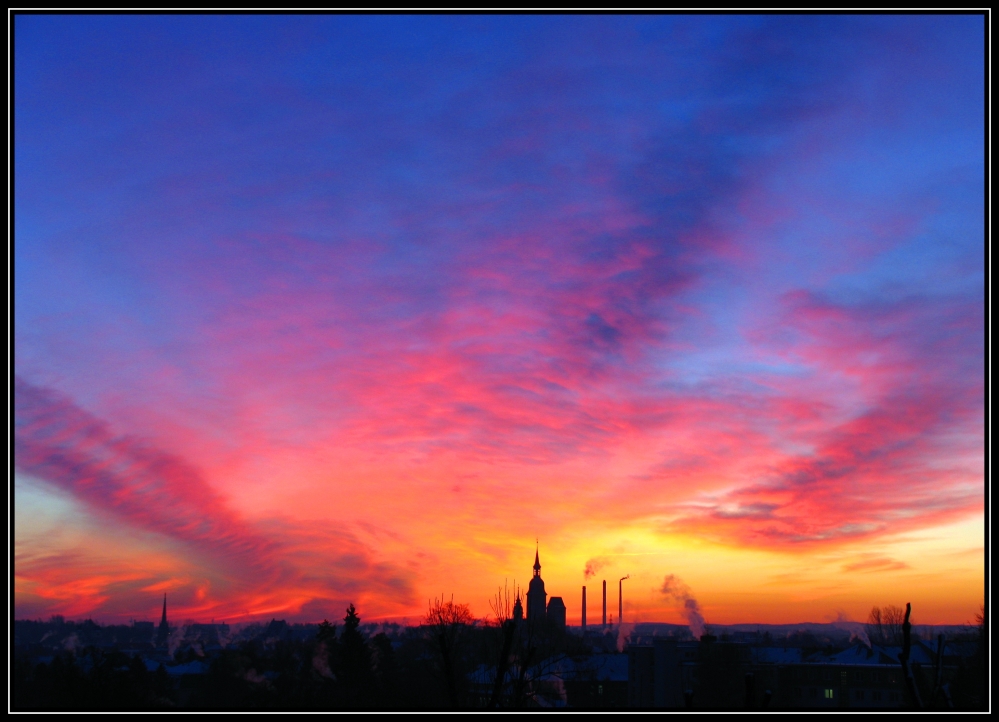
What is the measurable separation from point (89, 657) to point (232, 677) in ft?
27.1

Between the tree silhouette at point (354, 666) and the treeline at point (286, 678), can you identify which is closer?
the treeline at point (286, 678)

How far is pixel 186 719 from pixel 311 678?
64.3 ft

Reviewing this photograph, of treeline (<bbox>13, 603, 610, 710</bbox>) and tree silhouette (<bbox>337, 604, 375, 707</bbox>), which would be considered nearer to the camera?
treeline (<bbox>13, 603, 610, 710</bbox>)

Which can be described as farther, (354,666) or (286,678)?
(354,666)

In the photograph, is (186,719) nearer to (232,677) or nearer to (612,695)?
(232,677)

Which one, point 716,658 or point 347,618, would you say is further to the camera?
point 347,618

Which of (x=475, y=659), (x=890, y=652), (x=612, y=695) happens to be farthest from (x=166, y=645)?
(x=890, y=652)

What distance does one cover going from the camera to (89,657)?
3709 cm
